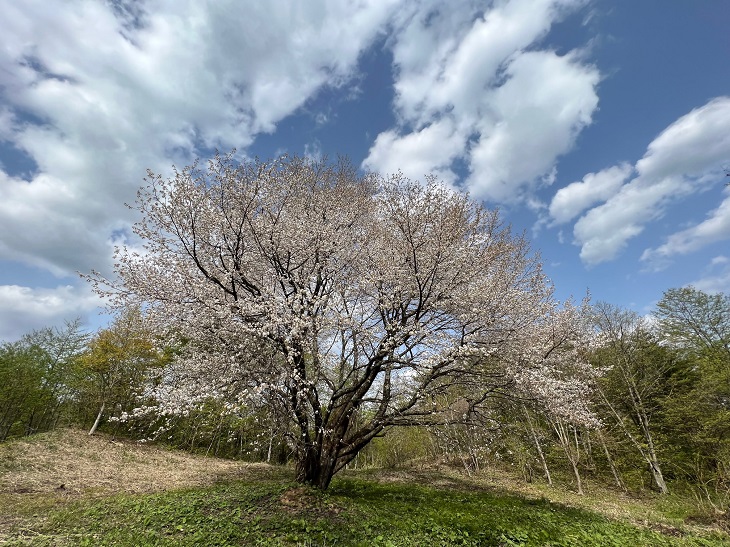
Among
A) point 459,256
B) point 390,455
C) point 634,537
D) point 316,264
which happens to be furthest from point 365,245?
point 390,455

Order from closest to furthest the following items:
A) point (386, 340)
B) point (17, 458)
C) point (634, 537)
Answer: point (634, 537) < point (386, 340) < point (17, 458)

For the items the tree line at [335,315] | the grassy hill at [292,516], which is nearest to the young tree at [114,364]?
the grassy hill at [292,516]

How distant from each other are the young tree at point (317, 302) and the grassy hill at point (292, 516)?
1732 mm

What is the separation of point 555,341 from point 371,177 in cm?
916

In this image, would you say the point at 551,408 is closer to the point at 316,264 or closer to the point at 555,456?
the point at 316,264

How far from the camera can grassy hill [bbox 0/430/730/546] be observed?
21.1 ft

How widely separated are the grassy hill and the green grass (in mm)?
24

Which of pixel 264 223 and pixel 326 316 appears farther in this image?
pixel 264 223

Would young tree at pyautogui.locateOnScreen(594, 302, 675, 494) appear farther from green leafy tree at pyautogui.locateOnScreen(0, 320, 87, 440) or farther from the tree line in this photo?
green leafy tree at pyautogui.locateOnScreen(0, 320, 87, 440)

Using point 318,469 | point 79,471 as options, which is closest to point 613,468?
point 318,469

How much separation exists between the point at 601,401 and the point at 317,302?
1939cm

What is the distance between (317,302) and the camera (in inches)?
310

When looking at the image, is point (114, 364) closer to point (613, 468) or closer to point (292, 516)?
point (292, 516)

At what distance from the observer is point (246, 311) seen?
7848 mm
